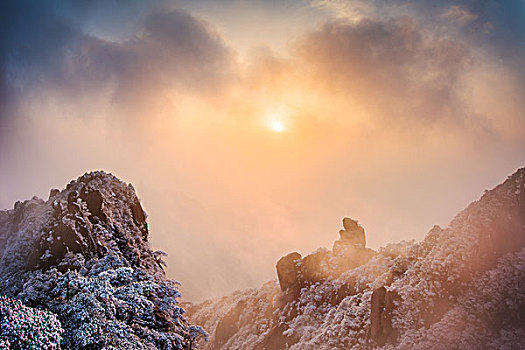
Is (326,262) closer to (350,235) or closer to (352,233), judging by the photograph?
(350,235)

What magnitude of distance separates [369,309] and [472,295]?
572 inches

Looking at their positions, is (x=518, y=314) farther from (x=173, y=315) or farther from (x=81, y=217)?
(x=81, y=217)

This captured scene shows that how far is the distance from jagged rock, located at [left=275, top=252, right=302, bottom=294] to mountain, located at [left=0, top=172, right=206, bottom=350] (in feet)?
148

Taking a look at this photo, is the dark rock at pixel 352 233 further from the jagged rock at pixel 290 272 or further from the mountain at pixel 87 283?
the mountain at pixel 87 283

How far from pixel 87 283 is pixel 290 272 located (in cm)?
6317

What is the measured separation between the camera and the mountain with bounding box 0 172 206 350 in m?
16.5

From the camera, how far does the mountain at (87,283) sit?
16516mm

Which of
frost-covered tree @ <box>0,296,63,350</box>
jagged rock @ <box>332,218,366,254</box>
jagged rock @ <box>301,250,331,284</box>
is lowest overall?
frost-covered tree @ <box>0,296,63,350</box>

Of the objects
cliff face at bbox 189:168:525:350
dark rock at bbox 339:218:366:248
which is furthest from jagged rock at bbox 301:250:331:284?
cliff face at bbox 189:168:525:350

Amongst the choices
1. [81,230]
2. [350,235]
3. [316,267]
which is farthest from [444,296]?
[81,230]

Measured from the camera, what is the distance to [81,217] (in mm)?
30016

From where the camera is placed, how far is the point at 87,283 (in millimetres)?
20297

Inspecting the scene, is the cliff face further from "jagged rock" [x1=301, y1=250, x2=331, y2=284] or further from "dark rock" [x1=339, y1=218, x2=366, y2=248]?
"dark rock" [x1=339, y1=218, x2=366, y2=248]

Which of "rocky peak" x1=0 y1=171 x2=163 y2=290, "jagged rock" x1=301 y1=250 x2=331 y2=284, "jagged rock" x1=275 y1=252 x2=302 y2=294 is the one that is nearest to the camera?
"rocky peak" x1=0 y1=171 x2=163 y2=290
